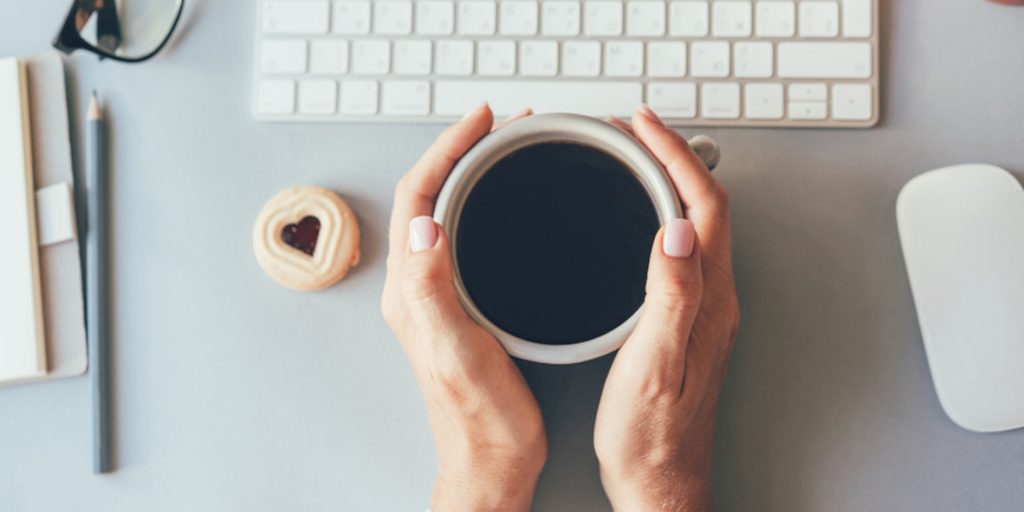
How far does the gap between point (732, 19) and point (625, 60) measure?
90 mm

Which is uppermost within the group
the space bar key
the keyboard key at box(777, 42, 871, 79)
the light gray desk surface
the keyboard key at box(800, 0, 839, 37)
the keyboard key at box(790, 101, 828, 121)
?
the keyboard key at box(800, 0, 839, 37)

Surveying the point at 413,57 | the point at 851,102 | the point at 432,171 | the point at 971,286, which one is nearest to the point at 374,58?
the point at 413,57

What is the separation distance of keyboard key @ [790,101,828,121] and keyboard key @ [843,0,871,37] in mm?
61

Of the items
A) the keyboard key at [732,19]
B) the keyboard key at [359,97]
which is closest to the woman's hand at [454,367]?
the keyboard key at [359,97]

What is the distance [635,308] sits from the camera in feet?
1.58

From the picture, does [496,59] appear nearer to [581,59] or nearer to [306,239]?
[581,59]

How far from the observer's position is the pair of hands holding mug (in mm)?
450

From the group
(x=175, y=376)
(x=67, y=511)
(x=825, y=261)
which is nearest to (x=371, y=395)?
(x=175, y=376)

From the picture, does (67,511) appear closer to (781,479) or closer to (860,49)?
(781,479)

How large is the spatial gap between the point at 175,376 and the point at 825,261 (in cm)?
53

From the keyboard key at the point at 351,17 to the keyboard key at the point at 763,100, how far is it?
0.30m

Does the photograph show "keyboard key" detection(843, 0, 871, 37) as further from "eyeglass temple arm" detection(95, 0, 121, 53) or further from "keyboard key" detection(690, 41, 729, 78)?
"eyeglass temple arm" detection(95, 0, 121, 53)

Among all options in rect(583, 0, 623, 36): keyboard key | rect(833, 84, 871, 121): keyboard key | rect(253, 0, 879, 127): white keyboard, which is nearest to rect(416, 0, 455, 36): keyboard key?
rect(253, 0, 879, 127): white keyboard

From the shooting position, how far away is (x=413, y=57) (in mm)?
613
